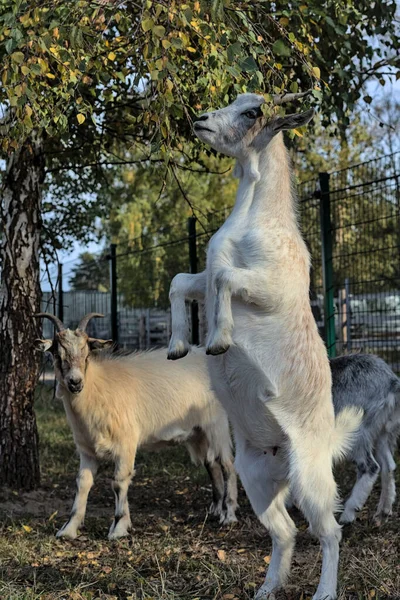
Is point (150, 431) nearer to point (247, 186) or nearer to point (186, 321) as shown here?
point (186, 321)

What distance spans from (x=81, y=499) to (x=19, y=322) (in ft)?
A: 5.46

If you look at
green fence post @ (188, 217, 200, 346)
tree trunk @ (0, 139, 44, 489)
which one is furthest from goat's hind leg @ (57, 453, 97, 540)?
green fence post @ (188, 217, 200, 346)

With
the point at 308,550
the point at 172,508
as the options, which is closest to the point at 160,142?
the point at 308,550

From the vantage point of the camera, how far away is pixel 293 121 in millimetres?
3434

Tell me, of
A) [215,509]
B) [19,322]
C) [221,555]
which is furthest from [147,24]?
[215,509]

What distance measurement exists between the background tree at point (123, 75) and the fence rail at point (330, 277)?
6.60ft

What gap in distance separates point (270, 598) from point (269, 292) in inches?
56.6

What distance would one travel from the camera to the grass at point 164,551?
3781 mm

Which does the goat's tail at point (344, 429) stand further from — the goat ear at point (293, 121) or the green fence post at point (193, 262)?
the green fence post at point (193, 262)

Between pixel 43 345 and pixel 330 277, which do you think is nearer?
pixel 43 345

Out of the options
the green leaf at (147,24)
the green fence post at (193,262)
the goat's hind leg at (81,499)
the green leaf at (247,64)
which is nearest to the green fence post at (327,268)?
the green fence post at (193,262)

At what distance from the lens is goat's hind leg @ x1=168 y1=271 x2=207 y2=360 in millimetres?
3549

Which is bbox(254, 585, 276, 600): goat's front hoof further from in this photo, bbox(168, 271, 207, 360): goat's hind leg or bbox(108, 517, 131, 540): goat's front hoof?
bbox(108, 517, 131, 540): goat's front hoof

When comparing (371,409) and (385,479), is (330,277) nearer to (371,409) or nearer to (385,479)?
(371,409)
